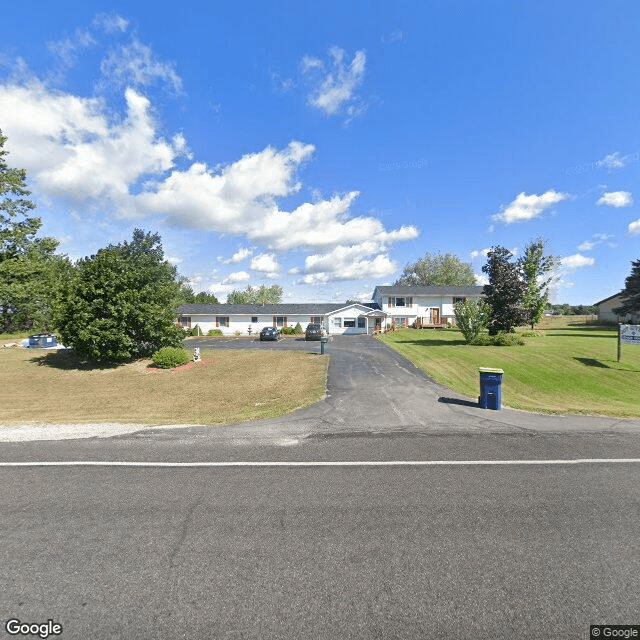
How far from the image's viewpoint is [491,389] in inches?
413

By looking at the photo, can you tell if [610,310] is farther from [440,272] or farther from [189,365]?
[189,365]

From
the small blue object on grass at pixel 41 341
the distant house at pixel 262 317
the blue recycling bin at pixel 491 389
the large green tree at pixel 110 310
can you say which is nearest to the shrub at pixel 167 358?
the large green tree at pixel 110 310

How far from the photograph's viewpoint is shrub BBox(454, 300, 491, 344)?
28.2 meters

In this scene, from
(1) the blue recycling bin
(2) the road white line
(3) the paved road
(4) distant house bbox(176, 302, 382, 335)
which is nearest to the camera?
(3) the paved road

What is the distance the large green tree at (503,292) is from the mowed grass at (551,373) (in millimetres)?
2694

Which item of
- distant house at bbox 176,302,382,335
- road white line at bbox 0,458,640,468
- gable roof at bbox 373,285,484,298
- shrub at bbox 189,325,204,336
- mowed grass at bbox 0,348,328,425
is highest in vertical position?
gable roof at bbox 373,285,484,298

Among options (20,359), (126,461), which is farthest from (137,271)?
(126,461)

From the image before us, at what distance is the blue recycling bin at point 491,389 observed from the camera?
1041 cm

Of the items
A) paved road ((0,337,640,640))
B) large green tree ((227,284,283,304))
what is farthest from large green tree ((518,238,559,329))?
large green tree ((227,284,283,304))

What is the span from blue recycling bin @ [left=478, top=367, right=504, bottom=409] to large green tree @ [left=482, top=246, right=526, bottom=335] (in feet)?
67.9

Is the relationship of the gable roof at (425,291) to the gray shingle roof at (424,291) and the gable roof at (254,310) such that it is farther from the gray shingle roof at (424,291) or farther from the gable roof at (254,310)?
the gable roof at (254,310)

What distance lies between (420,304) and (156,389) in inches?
1670

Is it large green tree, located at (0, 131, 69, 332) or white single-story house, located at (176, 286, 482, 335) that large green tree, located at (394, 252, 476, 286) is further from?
large green tree, located at (0, 131, 69, 332)

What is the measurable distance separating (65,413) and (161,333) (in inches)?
443
